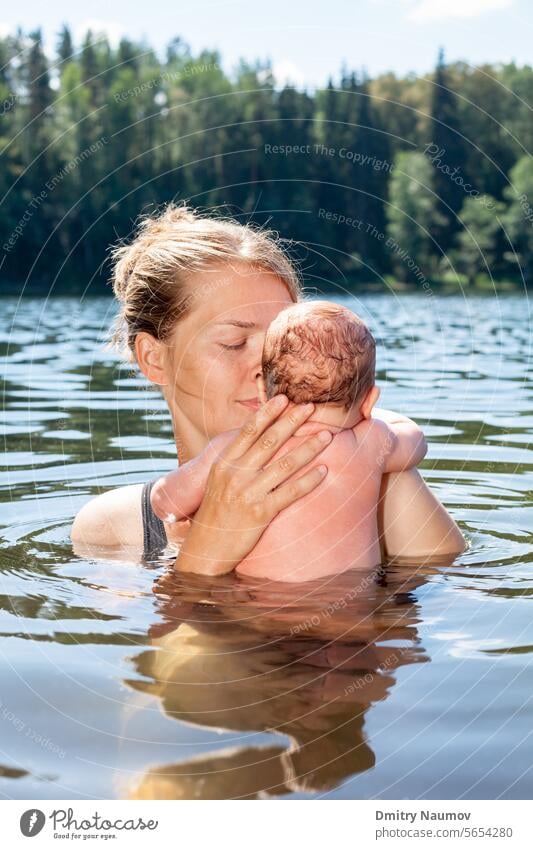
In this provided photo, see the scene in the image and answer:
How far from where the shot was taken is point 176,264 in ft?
15.8

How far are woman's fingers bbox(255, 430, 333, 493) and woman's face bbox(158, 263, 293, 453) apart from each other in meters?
0.78

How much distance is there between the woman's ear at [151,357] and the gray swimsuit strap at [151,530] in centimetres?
56

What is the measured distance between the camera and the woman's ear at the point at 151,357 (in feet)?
16.2

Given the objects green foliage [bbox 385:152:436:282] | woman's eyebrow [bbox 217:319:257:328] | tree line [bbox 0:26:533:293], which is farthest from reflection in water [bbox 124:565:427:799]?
green foliage [bbox 385:152:436:282]

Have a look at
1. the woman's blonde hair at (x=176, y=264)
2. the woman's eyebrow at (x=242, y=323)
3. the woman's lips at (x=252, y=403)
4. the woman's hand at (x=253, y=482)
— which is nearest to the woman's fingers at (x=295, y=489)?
the woman's hand at (x=253, y=482)

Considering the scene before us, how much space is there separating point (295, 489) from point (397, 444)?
576 mm

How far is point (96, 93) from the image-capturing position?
52.3 m

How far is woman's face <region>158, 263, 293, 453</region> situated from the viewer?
455 cm

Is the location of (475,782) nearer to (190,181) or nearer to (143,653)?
(143,653)

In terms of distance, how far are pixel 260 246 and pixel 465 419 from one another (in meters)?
4.62

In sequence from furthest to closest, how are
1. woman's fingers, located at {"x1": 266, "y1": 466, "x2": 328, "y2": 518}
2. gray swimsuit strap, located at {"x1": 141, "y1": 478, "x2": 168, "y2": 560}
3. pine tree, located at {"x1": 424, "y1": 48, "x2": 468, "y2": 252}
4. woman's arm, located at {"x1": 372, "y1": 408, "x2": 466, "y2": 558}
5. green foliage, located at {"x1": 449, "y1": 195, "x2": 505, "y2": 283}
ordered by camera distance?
pine tree, located at {"x1": 424, "y1": 48, "x2": 468, "y2": 252}, green foliage, located at {"x1": 449, "y1": 195, "x2": 505, "y2": 283}, gray swimsuit strap, located at {"x1": 141, "y1": 478, "x2": 168, "y2": 560}, woman's arm, located at {"x1": 372, "y1": 408, "x2": 466, "y2": 558}, woman's fingers, located at {"x1": 266, "y1": 466, "x2": 328, "y2": 518}

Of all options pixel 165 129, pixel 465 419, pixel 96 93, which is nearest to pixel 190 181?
pixel 165 129

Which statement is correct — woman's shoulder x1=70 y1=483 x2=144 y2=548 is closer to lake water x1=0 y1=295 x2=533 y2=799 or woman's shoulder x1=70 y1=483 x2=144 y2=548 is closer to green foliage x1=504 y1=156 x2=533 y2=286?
lake water x1=0 y1=295 x2=533 y2=799

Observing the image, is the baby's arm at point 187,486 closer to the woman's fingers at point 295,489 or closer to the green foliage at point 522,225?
the woman's fingers at point 295,489
